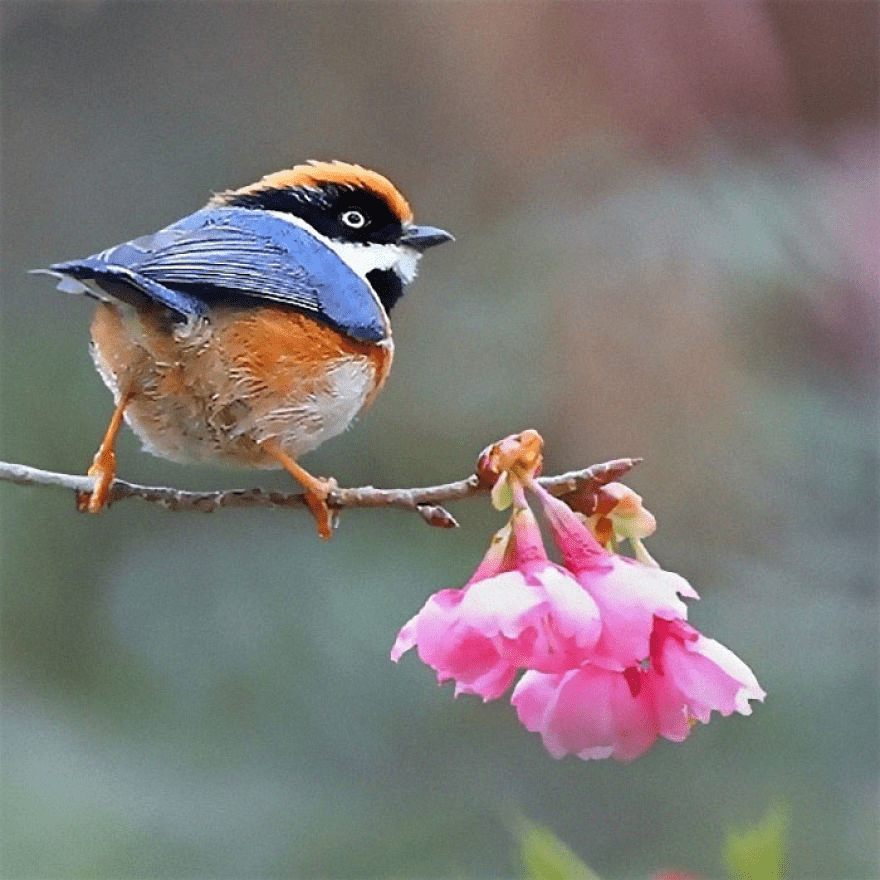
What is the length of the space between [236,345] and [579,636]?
0.65 m

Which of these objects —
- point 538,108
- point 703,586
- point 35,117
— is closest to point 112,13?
point 35,117

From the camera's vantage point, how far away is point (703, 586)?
2.95m

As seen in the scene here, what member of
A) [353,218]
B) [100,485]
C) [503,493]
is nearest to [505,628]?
[503,493]

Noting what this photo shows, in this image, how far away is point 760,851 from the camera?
3.51 feet

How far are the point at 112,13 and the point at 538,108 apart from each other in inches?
42.6

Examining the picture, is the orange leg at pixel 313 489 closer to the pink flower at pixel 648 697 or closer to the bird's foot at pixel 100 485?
the bird's foot at pixel 100 485

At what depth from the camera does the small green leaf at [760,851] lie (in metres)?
1.06

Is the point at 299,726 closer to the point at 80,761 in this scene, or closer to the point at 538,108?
the point at 80,761

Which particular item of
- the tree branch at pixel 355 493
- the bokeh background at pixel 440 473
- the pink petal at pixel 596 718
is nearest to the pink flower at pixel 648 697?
the pink petal at pixel 596 718

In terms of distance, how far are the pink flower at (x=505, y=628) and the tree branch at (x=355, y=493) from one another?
13 cm

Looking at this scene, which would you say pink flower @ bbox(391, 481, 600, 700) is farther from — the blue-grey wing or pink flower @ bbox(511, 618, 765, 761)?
the blue-grey wing

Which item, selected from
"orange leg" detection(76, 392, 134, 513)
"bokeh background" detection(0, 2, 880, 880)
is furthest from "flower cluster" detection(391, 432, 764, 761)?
"bokeh background" detection(0, 2, 880, 880)

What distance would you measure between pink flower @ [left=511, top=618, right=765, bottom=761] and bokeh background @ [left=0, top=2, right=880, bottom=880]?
1.11 m

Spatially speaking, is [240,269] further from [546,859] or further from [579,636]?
[546,859]
